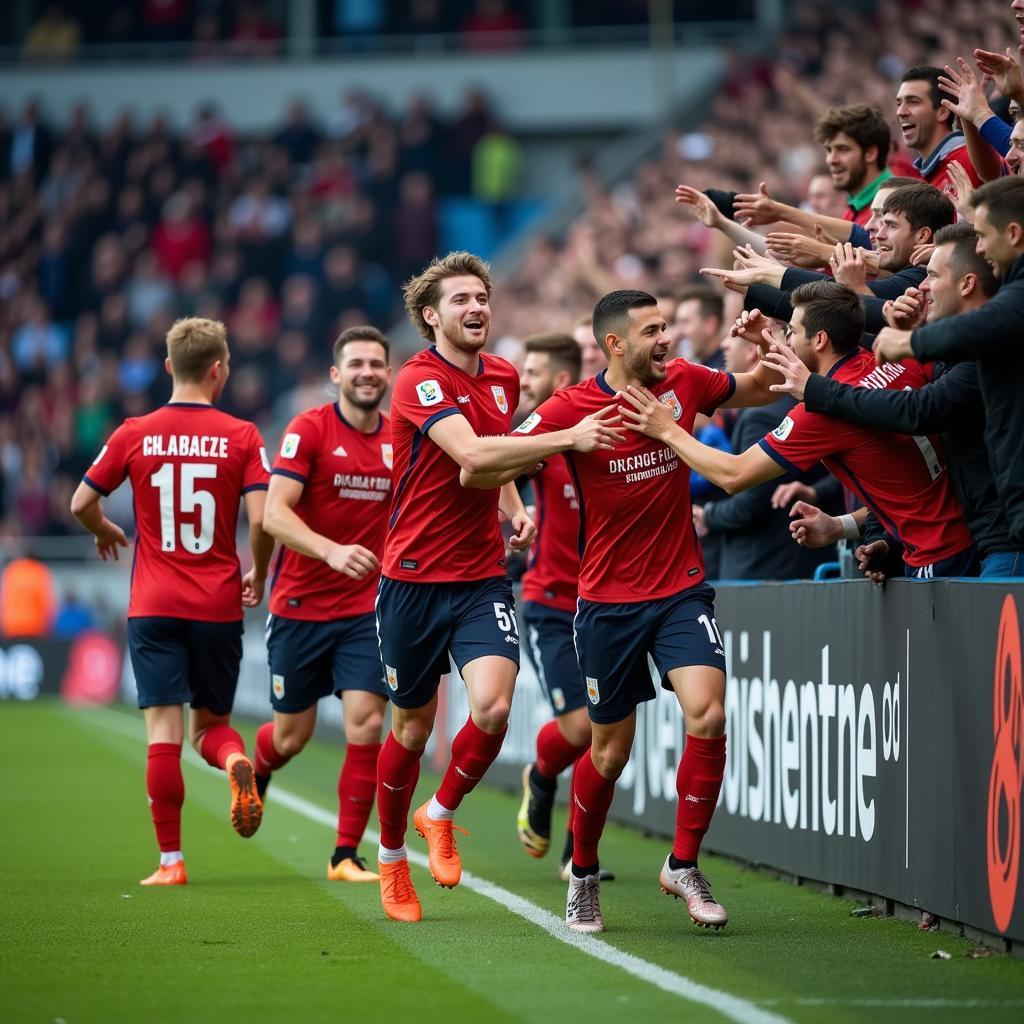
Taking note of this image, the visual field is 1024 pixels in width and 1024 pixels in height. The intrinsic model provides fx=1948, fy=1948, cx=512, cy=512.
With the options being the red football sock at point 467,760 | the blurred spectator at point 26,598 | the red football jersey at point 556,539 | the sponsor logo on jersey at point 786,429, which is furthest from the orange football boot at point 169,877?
the blurred spectator at point 26,598

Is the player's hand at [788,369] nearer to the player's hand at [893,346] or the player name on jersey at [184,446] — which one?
the player's hand at [893,346]

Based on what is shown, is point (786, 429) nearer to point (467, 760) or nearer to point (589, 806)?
point (589, 806)

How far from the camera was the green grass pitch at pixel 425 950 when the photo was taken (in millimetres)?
5723

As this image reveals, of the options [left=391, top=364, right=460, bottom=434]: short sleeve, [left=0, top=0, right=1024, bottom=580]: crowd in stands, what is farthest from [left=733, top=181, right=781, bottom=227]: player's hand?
[left=391, top=364, right=460, bottom=434]: short sleeve

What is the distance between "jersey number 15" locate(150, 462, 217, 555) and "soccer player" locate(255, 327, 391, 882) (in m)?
0.34

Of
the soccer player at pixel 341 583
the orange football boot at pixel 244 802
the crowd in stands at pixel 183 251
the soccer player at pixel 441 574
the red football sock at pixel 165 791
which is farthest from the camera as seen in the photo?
the crowd in stands at pixel 183 251

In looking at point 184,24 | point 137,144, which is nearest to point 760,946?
point 137,144

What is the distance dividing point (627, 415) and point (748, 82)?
1848 centimetres

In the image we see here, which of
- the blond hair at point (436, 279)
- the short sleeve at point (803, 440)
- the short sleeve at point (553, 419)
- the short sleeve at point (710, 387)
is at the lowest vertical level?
the short sleeve at point (803, 440)

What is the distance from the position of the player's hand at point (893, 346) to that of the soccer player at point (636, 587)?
2.72 feet

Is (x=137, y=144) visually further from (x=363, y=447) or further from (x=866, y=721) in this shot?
(x=866, y=721)

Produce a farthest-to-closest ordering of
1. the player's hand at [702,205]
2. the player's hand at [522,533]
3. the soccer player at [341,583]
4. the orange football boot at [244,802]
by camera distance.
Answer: the soccer player at [341,583] → the orange football boot at [244,802] → the player's hand at [702,205] → the player's hand at [522,533]

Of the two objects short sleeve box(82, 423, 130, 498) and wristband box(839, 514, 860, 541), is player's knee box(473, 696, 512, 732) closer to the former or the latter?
wristband box(839, 514, 860, 541)

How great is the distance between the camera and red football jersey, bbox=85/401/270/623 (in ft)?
29.8
